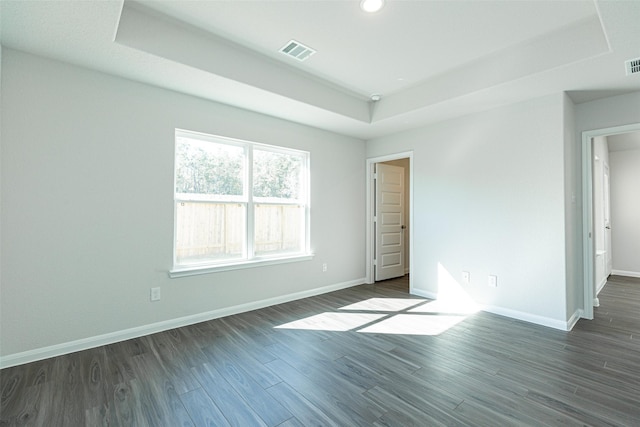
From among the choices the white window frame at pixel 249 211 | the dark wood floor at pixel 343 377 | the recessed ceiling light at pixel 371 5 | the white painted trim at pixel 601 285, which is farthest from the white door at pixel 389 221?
the recessed ceiling light at pixel 371 5

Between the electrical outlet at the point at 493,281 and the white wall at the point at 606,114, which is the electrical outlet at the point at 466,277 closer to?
the electrical outlet at the point at 493,281

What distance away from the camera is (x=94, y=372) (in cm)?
227

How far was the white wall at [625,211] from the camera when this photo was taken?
5.66 m

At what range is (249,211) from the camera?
3.79 metres

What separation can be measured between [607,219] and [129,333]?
813 centimetres

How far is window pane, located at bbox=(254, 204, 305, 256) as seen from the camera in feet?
13.0

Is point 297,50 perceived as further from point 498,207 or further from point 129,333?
point 129,333

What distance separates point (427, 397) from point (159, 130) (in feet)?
11.3

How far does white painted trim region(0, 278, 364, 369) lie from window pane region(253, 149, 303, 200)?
1.46 metres

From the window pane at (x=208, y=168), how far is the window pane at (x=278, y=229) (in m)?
0.48

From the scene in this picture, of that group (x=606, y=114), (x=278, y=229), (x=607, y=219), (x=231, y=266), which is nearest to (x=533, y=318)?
(x=606, y=114)

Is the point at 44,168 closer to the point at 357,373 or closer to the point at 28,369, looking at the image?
the point at 28,369

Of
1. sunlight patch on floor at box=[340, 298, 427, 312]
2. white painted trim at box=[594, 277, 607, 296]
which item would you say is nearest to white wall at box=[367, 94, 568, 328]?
sunlight patch on floor at box=[340, 298, 427, 312]

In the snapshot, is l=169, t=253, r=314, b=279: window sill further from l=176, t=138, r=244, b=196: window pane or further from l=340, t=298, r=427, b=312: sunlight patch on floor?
l=340, t=298, r=427, b=312: sunlight patch on floor
